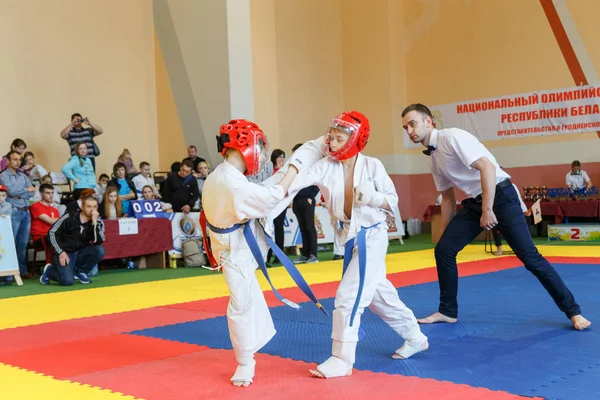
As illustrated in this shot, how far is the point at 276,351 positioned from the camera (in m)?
4.11

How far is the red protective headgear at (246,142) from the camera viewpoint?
348 centimetres

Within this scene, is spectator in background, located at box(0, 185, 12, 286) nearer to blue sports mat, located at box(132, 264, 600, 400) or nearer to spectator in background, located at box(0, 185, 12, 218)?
spectator in background, located at box(0, 185, 12, 218)

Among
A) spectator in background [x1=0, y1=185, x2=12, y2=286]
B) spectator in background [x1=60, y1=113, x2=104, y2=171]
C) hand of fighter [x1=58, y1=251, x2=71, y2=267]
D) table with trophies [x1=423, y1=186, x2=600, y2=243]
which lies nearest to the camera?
hand of fighter [x1=58, y1=251, x2=71, y2=267]

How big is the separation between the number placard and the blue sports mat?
523 centimetres

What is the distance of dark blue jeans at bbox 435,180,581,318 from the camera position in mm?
4539

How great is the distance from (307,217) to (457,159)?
5.52 m

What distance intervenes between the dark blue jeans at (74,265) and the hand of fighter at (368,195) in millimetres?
5842

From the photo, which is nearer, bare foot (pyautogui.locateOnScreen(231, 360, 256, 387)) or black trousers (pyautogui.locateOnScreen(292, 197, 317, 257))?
bare foot (pyautogui.locateOnScreen(231, 360, 256, 387))

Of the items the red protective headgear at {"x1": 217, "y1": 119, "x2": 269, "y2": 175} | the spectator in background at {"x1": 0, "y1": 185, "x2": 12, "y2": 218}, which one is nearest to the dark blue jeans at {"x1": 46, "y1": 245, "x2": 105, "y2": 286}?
the spectator in background at {"x1": 0, "y1": 185, "x2": 12, "y2": 218}

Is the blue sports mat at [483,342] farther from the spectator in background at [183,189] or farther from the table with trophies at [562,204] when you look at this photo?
the table with trophies at [562,204]

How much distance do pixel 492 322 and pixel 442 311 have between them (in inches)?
14.4

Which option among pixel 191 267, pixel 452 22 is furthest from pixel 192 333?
pixel 452 22

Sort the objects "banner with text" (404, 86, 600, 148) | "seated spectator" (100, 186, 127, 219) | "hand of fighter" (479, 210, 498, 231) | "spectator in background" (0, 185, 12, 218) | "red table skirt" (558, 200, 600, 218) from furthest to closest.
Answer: "banner with text" (404, 86, 600, 148) → "red table skirt" (558, 200, 600, 218) → "seated spectator" (100, 186, 127, 219) → "spectator in background" (0, 185, 12, 218) → "hand of fighter" (479, 210, 498, 231)

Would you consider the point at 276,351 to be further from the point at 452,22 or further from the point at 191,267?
the point at 452,22
